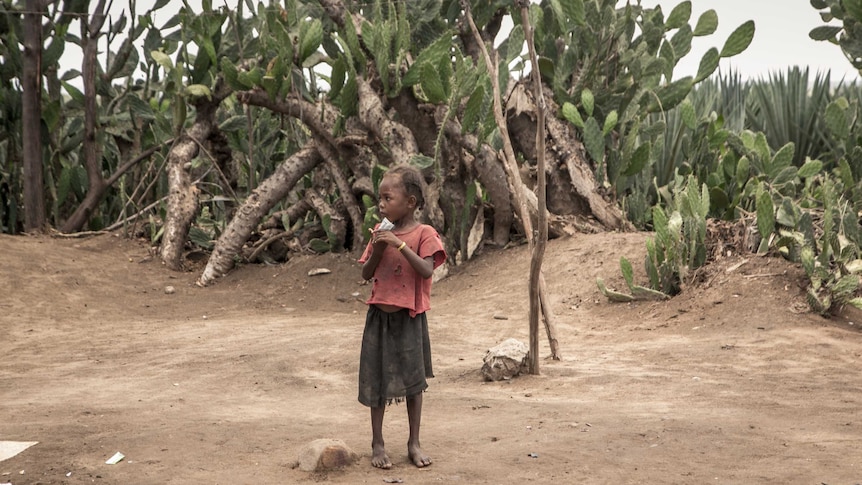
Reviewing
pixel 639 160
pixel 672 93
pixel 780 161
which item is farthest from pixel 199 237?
pixel 780 161

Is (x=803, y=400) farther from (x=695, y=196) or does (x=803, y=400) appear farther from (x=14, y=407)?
(x=14, y=407)

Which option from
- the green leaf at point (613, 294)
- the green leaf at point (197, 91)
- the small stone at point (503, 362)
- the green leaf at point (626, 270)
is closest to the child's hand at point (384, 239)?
the small stone at point (503, 362)

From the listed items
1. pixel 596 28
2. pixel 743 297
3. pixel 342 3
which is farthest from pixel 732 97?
pixel 743 297

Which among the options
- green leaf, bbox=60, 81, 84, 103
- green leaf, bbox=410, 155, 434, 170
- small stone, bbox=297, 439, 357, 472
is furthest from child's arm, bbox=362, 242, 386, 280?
green leaf, bbox=60, 81, 84, 103

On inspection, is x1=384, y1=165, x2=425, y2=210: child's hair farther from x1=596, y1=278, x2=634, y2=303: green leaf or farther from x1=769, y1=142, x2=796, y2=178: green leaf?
x1=769, y1=142, x2=796, y2=178: green leaf

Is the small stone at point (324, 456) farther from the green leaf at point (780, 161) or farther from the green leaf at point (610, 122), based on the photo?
the green leaf at point (780, 161)

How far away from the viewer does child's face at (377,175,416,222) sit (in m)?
3.55

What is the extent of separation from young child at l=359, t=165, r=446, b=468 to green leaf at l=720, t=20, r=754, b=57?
19.6 ft

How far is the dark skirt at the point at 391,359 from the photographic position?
11.7ft

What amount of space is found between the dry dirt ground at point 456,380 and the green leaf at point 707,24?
2214 mm

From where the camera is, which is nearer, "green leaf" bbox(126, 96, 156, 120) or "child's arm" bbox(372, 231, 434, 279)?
"child's arm" bbox(372, 231, 434, 279)

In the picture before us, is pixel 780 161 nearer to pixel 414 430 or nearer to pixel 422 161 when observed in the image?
pixel 422 161

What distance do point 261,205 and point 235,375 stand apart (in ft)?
14.5

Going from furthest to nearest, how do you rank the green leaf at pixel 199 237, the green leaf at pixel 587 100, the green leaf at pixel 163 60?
the green leaf at pixel 199 237, the green leaf at pixel 163 60, the green leaf at pixel 587 100
